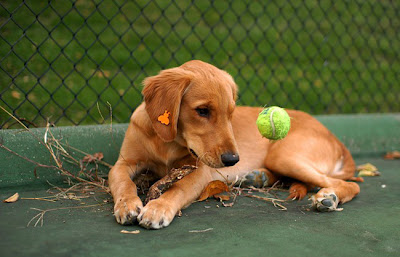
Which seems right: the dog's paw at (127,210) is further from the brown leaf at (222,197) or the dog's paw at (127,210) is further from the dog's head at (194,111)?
the brown leaf at (222,197)

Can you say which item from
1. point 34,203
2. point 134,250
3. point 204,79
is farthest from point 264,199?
point 34,203

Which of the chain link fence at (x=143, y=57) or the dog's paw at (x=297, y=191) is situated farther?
the chain link fence at (x=143, y=57)

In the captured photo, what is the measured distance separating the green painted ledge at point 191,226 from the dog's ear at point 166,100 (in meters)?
0.52

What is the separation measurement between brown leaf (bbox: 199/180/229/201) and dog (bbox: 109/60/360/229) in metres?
0.04

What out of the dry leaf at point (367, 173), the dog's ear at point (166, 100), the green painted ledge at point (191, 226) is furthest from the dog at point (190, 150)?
the dry leaf at point (367, 173)

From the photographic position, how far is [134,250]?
2059 mm

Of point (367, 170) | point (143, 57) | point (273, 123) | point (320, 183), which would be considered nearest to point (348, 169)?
point (367, 170)

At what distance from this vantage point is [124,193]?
2662 mm

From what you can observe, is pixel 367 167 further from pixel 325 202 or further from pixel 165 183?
pixel 165 183

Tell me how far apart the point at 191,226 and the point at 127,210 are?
1.16 ft

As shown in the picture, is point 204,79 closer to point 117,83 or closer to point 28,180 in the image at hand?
point 28,180

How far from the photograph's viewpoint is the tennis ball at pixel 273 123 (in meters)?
2.82

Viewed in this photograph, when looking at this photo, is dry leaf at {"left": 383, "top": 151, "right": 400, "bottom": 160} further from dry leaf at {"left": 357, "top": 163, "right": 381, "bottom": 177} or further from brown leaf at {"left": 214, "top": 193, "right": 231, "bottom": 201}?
brown leaf at {"left": 214, "top": 193, "right": 231, "bottom": 201}

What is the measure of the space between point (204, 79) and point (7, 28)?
2066 millimetres
